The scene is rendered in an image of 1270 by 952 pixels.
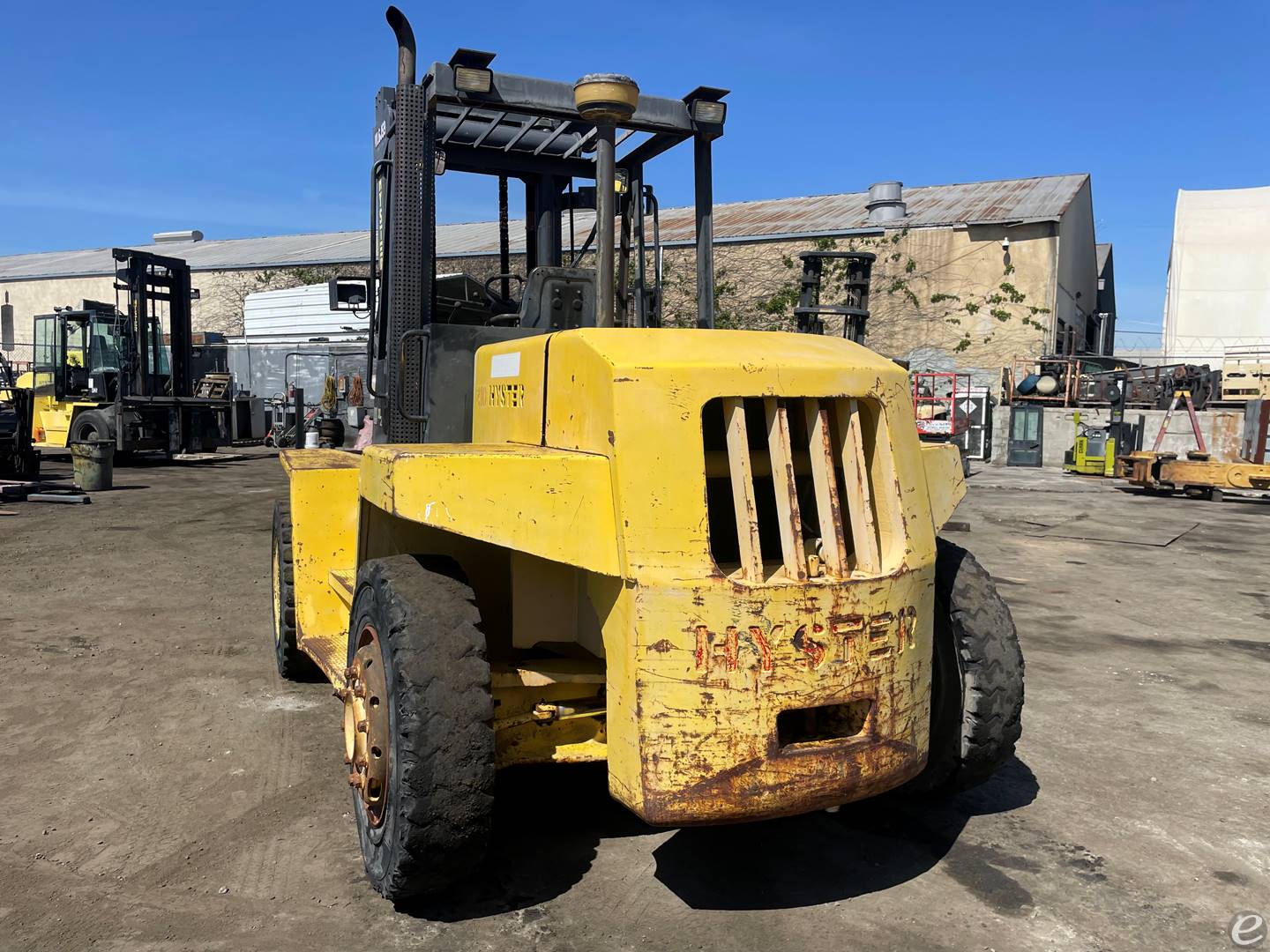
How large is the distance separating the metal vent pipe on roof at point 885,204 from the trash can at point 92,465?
19780 mm

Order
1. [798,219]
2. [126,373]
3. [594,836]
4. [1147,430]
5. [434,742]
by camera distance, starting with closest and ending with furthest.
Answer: [434,742]
[594,836]
[126,373]
[1147,430]
[798,219]

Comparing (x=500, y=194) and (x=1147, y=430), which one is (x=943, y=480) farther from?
(x=1147, y=430)

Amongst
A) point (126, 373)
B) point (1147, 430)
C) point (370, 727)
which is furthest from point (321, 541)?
point (1147, 430)

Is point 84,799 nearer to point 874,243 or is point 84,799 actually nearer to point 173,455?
point 173,455

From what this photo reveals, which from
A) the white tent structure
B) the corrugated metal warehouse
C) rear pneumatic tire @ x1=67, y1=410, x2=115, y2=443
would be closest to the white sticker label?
rear pneumatic tire @ x1=67, y1=410, x2=115, y2=443

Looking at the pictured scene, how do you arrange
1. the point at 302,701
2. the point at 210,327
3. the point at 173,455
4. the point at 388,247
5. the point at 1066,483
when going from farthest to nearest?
the point at 210,327 < the point at 173,455 < the point at 1066,483 < the point at 302,701 < the point at 388,247

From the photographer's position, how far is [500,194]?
510 cm

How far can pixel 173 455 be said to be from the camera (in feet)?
65.7

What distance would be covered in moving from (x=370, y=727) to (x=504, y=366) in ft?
4.48

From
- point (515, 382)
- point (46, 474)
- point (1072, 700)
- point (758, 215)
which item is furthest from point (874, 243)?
point (515, 382)

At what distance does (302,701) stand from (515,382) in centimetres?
233

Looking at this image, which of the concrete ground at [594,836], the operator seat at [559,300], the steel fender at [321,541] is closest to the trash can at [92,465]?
the concrete ground at [594,836]

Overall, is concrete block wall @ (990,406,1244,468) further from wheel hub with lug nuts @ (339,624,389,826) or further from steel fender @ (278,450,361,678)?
wheel hub with lug nuts @ (339,624,389,826)

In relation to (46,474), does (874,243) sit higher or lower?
higher
